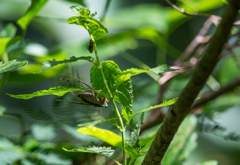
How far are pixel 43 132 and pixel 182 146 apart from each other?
0.73 ft

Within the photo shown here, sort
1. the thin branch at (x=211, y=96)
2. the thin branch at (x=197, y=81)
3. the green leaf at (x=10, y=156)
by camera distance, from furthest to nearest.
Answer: the thin branch at (x=211, y=96)
the green leaf at (x=10, y=156)
the thin branch at (x=197, y=81)

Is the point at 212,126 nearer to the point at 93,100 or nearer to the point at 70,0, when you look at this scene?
the point at 93,100

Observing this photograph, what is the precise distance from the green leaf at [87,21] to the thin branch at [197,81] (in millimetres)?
82

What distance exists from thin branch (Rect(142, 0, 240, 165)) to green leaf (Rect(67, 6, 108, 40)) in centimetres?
8

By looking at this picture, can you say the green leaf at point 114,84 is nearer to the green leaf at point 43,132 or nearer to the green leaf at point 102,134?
the green leaf at point 102,134

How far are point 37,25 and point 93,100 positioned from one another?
70cm

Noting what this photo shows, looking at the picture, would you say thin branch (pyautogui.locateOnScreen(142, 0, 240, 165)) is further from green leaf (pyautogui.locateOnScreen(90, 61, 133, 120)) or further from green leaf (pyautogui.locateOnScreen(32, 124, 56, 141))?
green leaf (pyautogui.locateOnScreen(32, 124, 56, 141))

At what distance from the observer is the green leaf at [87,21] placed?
17 centimetres

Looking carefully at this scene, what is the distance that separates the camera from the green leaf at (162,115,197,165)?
0.32 meters

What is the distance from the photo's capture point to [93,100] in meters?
0.25

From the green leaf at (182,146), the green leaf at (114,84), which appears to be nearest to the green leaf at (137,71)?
the green leaf at (114,84)

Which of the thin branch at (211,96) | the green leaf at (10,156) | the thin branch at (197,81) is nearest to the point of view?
the thin branch at (197,81)

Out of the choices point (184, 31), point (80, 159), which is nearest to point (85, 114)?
point (80, 159)

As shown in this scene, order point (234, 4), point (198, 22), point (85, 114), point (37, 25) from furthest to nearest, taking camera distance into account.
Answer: point (198, 22), point (37, 25), point (85, 114), point (234, 4)
